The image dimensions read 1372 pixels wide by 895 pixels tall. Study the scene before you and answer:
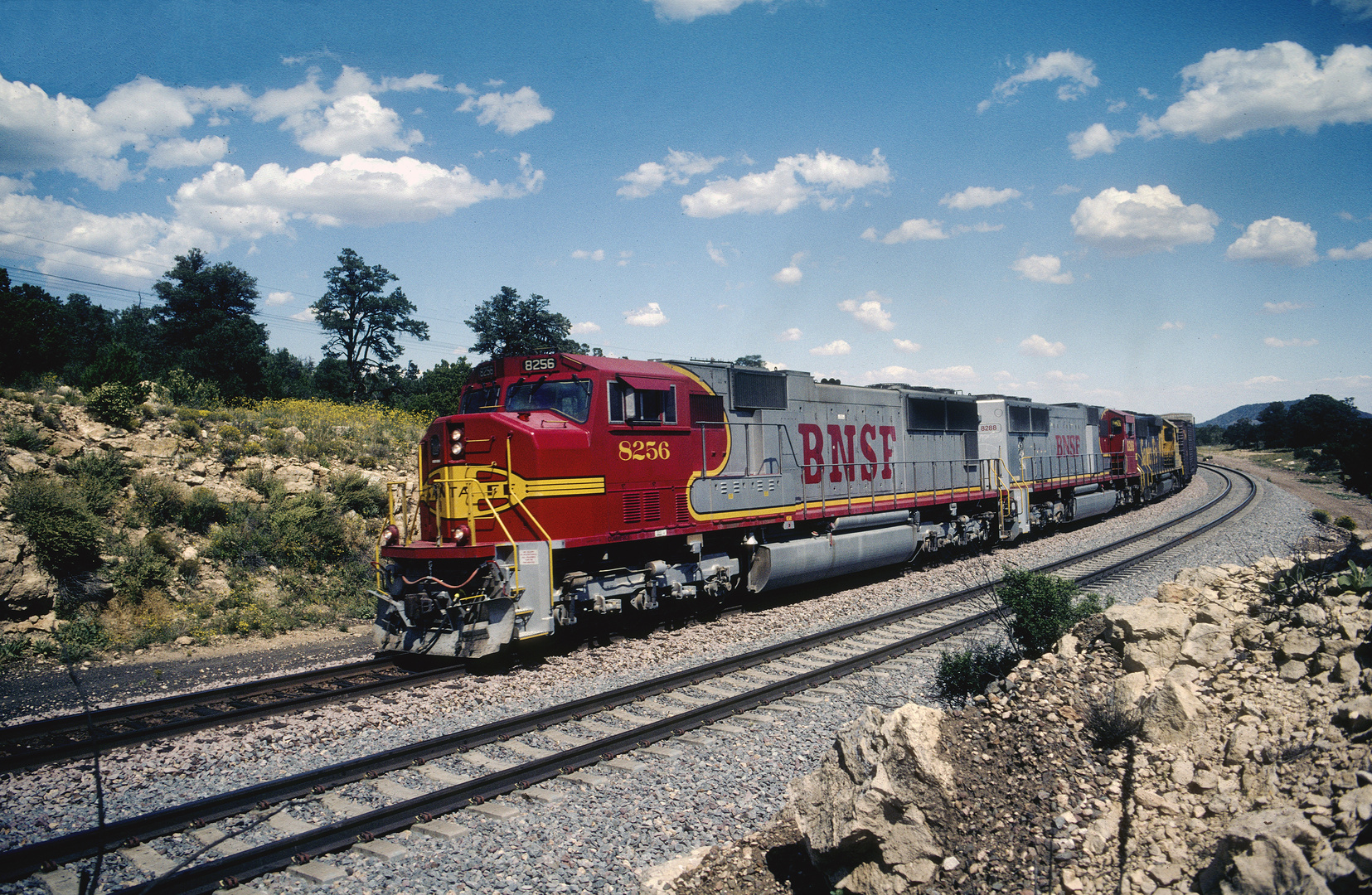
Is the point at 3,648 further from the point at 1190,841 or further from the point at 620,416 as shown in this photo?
the point at 1190,841

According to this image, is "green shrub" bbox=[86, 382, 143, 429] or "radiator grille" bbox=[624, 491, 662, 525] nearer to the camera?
"radiator grille" bbox=[624, 491, 662, 525]

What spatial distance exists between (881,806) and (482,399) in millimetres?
7950

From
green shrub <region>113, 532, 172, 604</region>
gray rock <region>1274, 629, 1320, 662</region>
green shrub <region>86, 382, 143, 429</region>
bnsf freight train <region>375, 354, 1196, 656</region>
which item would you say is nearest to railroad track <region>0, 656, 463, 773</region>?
bnsf freight train <region>375, 354, 1196, 656</region>

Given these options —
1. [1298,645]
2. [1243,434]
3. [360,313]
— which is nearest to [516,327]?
[360,313]

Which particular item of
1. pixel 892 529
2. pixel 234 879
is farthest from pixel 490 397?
pixel 892 529

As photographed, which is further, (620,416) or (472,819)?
(620,416)

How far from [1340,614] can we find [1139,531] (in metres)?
18.5

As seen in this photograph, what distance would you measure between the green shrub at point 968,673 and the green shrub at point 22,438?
1592cm

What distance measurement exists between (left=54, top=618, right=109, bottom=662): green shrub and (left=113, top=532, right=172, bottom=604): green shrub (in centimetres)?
79

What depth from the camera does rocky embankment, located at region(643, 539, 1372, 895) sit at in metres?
3.08

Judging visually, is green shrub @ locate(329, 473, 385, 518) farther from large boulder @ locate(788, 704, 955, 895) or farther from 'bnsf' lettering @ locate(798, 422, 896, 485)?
large boulder @ locate(788, 704, 955, 895)

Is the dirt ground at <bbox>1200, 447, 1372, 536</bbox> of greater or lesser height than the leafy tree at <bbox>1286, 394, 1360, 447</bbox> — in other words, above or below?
below

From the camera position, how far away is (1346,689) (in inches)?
151

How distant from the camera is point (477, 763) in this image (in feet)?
20.3
